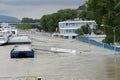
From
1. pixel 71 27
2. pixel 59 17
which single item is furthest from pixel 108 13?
pixel 59 17

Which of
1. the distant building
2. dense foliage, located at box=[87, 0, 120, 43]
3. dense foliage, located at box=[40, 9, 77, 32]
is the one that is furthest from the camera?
dense foliage, located at box=[40, 9, 77, 32]

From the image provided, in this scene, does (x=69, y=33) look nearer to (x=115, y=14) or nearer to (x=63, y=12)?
(x=63, y=12)

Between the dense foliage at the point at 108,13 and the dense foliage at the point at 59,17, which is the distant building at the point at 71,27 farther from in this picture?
the dense foliage at the point at 108,13

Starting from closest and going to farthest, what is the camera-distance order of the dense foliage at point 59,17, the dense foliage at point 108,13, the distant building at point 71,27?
the dense foliage at point 108,13 → the distant building at point 71,27 → the dense foliage at point 59,17

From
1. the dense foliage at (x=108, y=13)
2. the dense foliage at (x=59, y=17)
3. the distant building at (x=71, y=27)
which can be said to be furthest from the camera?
the dense foliage at (x=59, y=17)

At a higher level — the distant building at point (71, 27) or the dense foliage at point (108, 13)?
the dense foliage at point (108, 13)

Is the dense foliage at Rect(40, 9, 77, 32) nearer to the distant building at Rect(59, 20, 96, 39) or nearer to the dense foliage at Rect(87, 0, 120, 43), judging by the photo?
the distant building at Rect(59, 20, 96, 39)

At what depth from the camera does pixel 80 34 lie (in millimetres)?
116250

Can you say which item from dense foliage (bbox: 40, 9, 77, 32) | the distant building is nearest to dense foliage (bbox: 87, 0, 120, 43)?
the distant building

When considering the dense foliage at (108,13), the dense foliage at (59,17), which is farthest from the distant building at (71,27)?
the dense foliage at (108,13)

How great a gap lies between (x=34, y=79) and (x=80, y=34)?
8761 cm

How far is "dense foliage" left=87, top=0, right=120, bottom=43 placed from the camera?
43.4m

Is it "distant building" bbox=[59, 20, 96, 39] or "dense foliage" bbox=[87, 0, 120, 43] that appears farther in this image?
"distant building" bbox=[59, 20, 96, 39]

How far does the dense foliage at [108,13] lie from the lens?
43.4 meters
